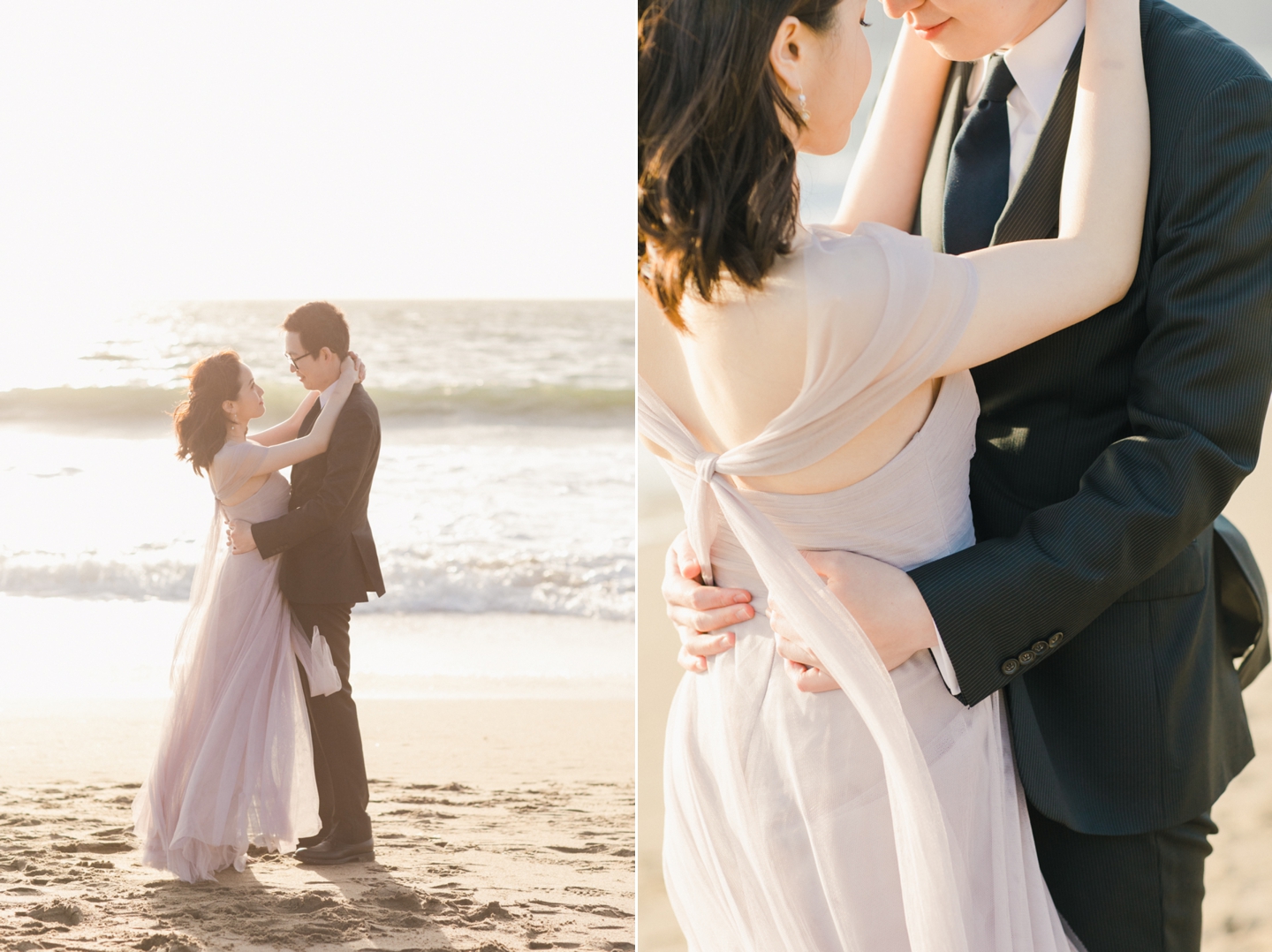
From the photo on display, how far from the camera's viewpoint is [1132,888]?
116 centimetres

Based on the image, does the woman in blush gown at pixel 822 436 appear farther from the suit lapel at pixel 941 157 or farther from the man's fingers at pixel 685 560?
the suit lapel at pixel 941 157

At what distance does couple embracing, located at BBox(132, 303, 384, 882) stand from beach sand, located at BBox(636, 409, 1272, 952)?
0.81m

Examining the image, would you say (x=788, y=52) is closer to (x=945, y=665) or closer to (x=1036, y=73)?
(x=1036, y=73)

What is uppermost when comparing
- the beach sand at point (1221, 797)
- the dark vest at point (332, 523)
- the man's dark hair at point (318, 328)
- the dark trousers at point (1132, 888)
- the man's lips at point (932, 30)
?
the man's lips at point (932, 30)

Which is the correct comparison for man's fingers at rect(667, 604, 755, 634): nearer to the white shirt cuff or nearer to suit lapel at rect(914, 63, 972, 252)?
the white shirt cuff

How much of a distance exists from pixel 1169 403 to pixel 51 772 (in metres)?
3.42

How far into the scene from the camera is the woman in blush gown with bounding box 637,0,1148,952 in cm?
96

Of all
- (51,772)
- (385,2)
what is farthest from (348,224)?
(51,772)

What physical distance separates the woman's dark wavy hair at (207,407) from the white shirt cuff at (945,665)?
1.88 m

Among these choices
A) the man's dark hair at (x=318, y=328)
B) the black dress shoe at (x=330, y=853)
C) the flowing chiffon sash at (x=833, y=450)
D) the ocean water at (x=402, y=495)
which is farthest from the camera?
the ocean water at (x=402, y=495)

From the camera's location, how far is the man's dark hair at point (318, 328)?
7.73 ft

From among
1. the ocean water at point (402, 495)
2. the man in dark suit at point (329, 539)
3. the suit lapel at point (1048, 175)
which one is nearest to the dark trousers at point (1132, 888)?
the suit lapel at point (1048, 175)

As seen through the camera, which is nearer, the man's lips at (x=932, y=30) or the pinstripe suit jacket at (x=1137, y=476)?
the pinstripe suit jacket at (x=1137, y=476)

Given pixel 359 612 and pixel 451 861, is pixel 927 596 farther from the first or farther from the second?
pixel 359 612
